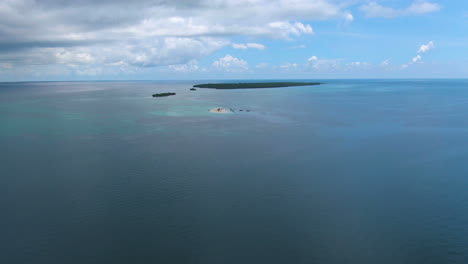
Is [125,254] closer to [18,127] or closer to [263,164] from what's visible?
[263,164]

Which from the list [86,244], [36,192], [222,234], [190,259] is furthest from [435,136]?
[36,192]

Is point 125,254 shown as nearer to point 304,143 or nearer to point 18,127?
point 304,143

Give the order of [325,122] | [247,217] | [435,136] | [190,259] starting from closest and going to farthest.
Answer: [190,259]
[247,217]
[435,136]
[325,122]

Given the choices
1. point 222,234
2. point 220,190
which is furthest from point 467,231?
point 220,190

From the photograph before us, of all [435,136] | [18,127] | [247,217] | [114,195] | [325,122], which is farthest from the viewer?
[325,122]

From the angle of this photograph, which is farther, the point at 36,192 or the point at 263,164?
the point at 263,164

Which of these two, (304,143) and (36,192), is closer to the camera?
(36,192)
